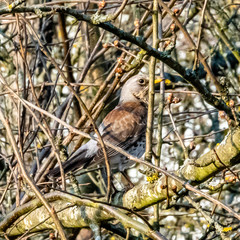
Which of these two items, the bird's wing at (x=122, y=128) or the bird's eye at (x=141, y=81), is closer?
the bird's wing at (x=122, y=128)

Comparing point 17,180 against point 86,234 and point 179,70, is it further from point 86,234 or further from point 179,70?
point 86,234

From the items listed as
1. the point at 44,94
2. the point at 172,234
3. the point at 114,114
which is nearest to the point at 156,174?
the point at 114,114

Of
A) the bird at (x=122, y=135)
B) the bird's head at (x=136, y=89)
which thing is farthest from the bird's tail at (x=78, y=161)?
the bird's head at (x=136, y=89)

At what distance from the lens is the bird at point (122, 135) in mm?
4949

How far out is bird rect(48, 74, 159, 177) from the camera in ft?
16.2

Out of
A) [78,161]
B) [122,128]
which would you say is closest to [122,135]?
[122,128]

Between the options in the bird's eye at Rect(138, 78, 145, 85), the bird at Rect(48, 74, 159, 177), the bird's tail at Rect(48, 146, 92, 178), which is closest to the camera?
the bird's tail at Rect(48, 146, 92, 178)

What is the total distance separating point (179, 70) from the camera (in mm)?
2729

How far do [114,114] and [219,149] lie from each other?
121 inches

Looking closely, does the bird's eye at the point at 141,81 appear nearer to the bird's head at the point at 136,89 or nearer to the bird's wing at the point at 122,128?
the bird's head at the point at 136,89

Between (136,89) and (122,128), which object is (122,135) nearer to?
(122,128)

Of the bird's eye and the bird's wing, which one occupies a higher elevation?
the bird's eye

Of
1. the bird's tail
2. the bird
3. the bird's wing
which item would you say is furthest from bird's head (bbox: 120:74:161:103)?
the bird's tail

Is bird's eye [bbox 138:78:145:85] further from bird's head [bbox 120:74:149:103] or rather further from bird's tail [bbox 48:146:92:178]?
bird's tail [bbox 48:146:92:178]
